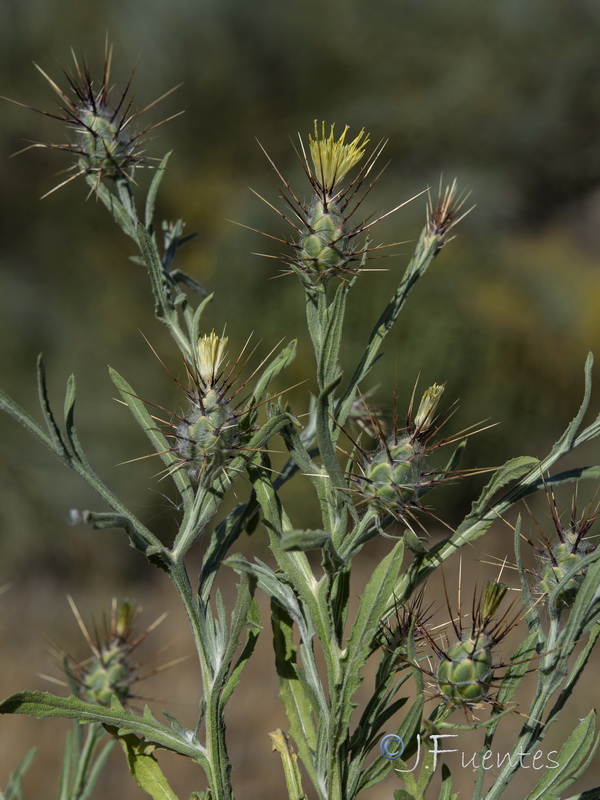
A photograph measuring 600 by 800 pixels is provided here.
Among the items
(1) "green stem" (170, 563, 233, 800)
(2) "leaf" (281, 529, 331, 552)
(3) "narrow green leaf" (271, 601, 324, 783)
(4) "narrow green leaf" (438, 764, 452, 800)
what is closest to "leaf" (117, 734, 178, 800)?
(1) "green stem" (170, 563, 233, 800)

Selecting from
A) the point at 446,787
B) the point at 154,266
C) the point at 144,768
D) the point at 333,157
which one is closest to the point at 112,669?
the point at 144,768

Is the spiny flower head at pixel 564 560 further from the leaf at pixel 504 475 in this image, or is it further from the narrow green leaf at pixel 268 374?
the narrow green leaf at pixel 268 374

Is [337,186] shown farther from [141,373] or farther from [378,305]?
[141,373]

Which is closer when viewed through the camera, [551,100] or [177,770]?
[177,770]

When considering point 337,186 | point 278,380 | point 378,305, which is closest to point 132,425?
point 278,380

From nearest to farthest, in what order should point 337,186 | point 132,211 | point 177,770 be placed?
point 337,186, point 132,211, point 177,770

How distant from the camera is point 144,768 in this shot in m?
1.37

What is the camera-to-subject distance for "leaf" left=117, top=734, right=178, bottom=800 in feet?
4.48

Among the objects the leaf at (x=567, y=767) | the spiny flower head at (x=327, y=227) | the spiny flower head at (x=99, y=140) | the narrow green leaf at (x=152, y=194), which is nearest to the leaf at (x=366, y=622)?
the leaf at (x=567, y=767)

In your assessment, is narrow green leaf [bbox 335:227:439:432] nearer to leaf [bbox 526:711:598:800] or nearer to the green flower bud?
the green flower bud

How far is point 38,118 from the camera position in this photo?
765 centimetres

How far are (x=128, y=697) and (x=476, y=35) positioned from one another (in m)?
8.60

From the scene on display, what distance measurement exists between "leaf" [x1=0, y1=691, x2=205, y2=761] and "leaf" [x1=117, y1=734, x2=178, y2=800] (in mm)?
80

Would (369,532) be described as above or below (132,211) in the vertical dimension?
below
